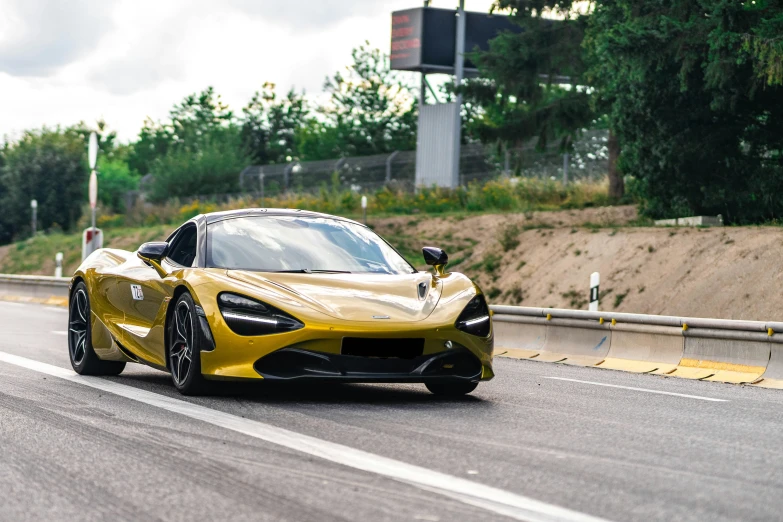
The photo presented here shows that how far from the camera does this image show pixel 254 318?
8.63 meters

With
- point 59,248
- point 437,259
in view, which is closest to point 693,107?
point 437,259

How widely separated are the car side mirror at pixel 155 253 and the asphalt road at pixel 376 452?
0.88m

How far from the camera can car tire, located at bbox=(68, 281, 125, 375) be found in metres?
11.0

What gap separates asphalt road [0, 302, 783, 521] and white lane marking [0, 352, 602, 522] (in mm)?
23

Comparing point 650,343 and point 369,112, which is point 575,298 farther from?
point 369,112

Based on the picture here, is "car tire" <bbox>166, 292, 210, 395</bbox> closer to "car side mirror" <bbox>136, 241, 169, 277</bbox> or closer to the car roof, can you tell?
"car side mirror" <bbox>136, 241, 169, 277</bbox>

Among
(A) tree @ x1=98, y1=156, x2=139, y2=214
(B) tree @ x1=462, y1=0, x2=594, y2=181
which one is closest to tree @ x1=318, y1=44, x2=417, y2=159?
(A) tree @ x1=98, y1=156, x2=139, y2=214

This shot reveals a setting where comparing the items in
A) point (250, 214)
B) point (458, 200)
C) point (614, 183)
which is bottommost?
point (250, 214)

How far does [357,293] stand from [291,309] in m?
0.53

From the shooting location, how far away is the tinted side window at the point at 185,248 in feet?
32.4

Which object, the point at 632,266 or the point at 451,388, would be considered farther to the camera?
the point at 632,266

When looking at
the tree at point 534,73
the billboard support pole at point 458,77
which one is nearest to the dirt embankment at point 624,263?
the tree at point 534,73

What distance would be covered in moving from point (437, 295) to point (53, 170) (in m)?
66.8

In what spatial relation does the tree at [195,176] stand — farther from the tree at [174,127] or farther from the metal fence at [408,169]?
the tree at [174,127]
